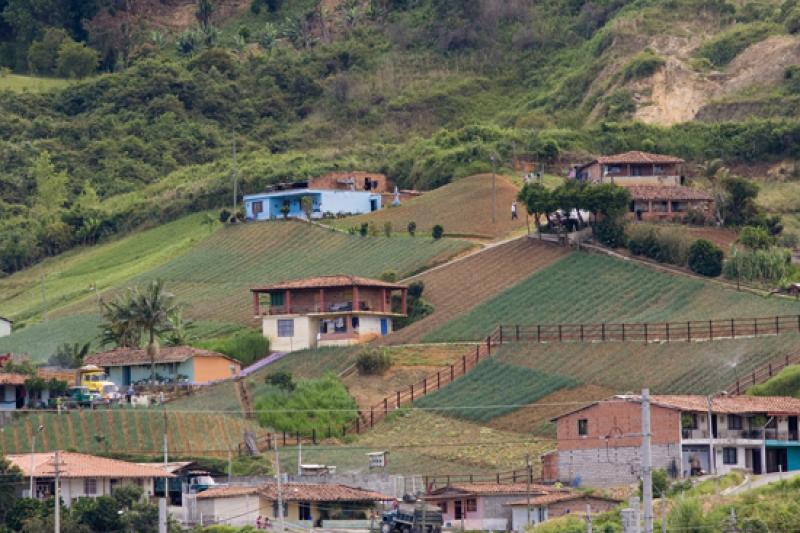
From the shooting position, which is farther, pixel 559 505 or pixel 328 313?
pixel 328 313

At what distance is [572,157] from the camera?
6294 inches

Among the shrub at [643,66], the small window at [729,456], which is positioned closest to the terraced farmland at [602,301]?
the small window at [729,456]

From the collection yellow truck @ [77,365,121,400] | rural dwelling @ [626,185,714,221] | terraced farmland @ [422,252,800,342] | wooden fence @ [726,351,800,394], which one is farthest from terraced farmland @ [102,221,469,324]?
wooden fence @ [726,351,800,394]

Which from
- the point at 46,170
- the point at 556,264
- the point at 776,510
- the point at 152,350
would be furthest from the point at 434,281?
the point at 46,170

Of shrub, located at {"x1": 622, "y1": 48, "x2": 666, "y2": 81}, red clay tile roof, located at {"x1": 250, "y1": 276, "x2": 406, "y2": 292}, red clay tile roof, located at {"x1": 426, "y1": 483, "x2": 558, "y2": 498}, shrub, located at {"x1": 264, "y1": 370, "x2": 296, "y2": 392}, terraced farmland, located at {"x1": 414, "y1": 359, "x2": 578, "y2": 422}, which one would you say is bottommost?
red clay tile roof, located at {"x1": 426, "y1": 483, "x2": 558, "y2": 498}

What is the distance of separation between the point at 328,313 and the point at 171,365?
32.1 feet

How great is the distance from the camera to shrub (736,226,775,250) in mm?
123250

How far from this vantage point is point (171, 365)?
11844cm

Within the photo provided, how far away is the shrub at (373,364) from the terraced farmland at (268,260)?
15.4 metres

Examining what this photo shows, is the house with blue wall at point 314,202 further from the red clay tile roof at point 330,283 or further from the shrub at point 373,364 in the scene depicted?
the shrub at point 373,364

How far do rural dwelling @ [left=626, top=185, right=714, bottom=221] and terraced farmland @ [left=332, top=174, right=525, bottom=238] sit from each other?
7941mm

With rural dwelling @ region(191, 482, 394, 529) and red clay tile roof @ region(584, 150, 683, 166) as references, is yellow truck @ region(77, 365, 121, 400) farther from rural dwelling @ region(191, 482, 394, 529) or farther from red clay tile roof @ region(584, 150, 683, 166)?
red clay tile roof @ region(584, 150, 683, 166)

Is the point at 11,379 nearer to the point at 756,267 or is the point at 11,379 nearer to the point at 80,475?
the point at 80,475

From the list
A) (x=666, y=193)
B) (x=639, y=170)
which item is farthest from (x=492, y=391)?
(x=639, y=170)
